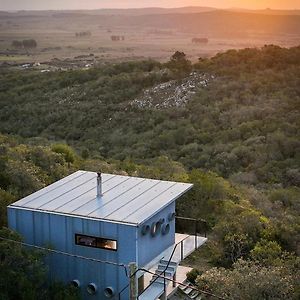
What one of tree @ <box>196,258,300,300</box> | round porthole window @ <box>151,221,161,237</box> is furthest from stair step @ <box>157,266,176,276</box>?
tree @ <box>196,258,300,300</box>

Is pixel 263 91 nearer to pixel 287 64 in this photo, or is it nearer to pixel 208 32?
pixel 287 64

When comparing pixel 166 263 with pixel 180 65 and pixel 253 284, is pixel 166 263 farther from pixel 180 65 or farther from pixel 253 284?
pixel 180 65

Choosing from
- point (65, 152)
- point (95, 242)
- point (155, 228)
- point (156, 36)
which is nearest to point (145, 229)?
point (155, 228)

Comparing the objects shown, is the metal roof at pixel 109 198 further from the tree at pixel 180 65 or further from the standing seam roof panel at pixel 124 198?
the tree at pixel 180 65

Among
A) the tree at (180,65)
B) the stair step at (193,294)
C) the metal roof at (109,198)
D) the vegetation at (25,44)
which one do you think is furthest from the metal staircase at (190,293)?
the vegetation at (25,44)

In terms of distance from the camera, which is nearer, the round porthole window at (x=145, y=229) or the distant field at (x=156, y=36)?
the round porthole window at (x=145, y=229)

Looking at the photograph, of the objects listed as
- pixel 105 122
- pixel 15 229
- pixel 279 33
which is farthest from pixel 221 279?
pixel 279 33

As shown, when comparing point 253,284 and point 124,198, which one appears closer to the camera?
point 253,284

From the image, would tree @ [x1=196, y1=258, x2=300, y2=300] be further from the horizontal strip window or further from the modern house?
the horizontal strip window

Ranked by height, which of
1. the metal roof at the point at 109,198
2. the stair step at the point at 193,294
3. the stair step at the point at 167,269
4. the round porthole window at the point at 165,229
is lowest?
the stair step at the point at 193,294
